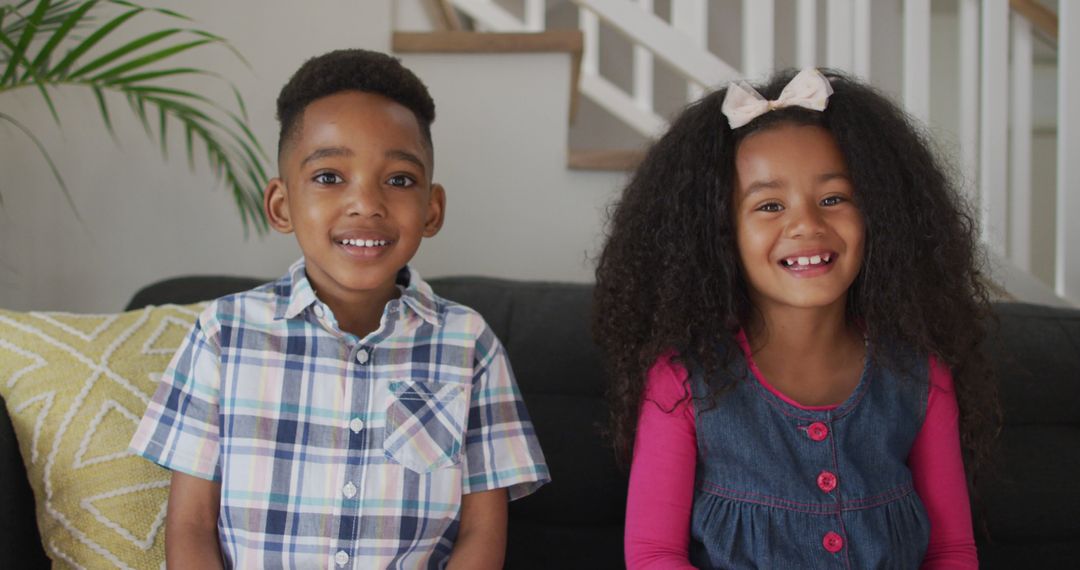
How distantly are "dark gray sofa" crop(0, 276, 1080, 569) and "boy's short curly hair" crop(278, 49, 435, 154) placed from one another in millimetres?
424

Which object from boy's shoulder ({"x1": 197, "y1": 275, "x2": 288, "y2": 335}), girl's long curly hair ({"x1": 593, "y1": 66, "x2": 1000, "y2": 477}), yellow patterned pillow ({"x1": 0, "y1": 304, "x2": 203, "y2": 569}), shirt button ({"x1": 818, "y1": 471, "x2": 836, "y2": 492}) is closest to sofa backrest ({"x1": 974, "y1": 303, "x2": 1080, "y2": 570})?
girl's long curly hair ({"x1": 593, "y1": 66, "x2": 1000, "y2": 477})

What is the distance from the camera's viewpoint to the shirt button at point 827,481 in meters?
1.08

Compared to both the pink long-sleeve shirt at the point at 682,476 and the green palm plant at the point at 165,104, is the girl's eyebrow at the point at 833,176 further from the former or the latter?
the green palm plant at the point at 165,104

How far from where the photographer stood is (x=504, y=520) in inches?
44.2

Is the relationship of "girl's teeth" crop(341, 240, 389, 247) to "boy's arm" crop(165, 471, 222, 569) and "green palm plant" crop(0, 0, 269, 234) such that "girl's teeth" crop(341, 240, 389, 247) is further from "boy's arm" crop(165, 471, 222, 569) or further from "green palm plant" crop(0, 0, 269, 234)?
"green palm plant" crop(0, 0, 269, 234)

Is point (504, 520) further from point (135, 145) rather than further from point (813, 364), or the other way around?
point (135, 145)

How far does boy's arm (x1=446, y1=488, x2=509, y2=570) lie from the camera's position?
1.07 meters

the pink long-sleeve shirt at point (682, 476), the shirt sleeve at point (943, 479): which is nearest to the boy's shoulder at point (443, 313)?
the pink long-sleeve shirt at point (682, 476)

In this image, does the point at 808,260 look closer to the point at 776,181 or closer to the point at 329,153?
the point at 776,181

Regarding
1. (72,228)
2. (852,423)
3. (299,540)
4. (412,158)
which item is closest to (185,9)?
(72,228)

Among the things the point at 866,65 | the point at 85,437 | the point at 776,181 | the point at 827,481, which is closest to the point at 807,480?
the point at 827,481

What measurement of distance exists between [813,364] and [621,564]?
1.38 feet

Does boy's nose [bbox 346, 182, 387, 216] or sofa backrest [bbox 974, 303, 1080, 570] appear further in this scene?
sofa backrest [bbox 974, 303, 1080, 570]

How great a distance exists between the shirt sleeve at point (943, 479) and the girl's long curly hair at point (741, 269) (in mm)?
38
